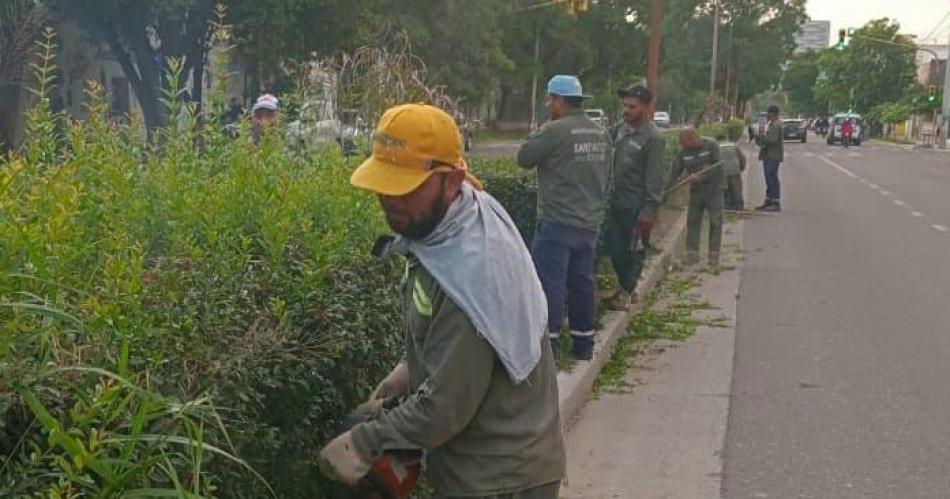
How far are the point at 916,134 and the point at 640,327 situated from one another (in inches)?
3183

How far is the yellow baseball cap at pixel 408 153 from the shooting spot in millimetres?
2570

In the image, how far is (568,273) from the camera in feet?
22.8

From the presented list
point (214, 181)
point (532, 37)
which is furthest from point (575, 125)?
point (532, 37)

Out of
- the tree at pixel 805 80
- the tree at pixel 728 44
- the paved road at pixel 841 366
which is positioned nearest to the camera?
the paved road at pixel 841 366

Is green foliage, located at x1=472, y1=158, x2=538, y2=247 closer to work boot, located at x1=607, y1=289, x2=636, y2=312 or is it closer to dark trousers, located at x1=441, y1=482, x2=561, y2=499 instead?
work boot, located at x1=607, y1=289, x2=636, y2=312

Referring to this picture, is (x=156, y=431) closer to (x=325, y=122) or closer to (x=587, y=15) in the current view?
(x=325, y=122)

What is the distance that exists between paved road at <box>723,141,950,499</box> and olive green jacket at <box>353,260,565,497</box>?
2791mm

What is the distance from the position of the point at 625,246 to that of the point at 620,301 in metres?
0.45

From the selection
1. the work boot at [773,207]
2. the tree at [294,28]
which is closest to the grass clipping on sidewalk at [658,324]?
the work boot at [773,207]

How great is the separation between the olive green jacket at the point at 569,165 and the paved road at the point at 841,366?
1.56 metres

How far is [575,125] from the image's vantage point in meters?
6.67

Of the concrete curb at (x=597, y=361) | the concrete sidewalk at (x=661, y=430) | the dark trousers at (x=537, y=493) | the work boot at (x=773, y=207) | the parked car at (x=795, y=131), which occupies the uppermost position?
the dark trousers at (x=537, y=493)

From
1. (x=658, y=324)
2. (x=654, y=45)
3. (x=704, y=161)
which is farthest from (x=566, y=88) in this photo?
(x=654, y=45)

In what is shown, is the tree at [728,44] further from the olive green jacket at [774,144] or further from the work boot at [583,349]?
the work boot at [583,349]
